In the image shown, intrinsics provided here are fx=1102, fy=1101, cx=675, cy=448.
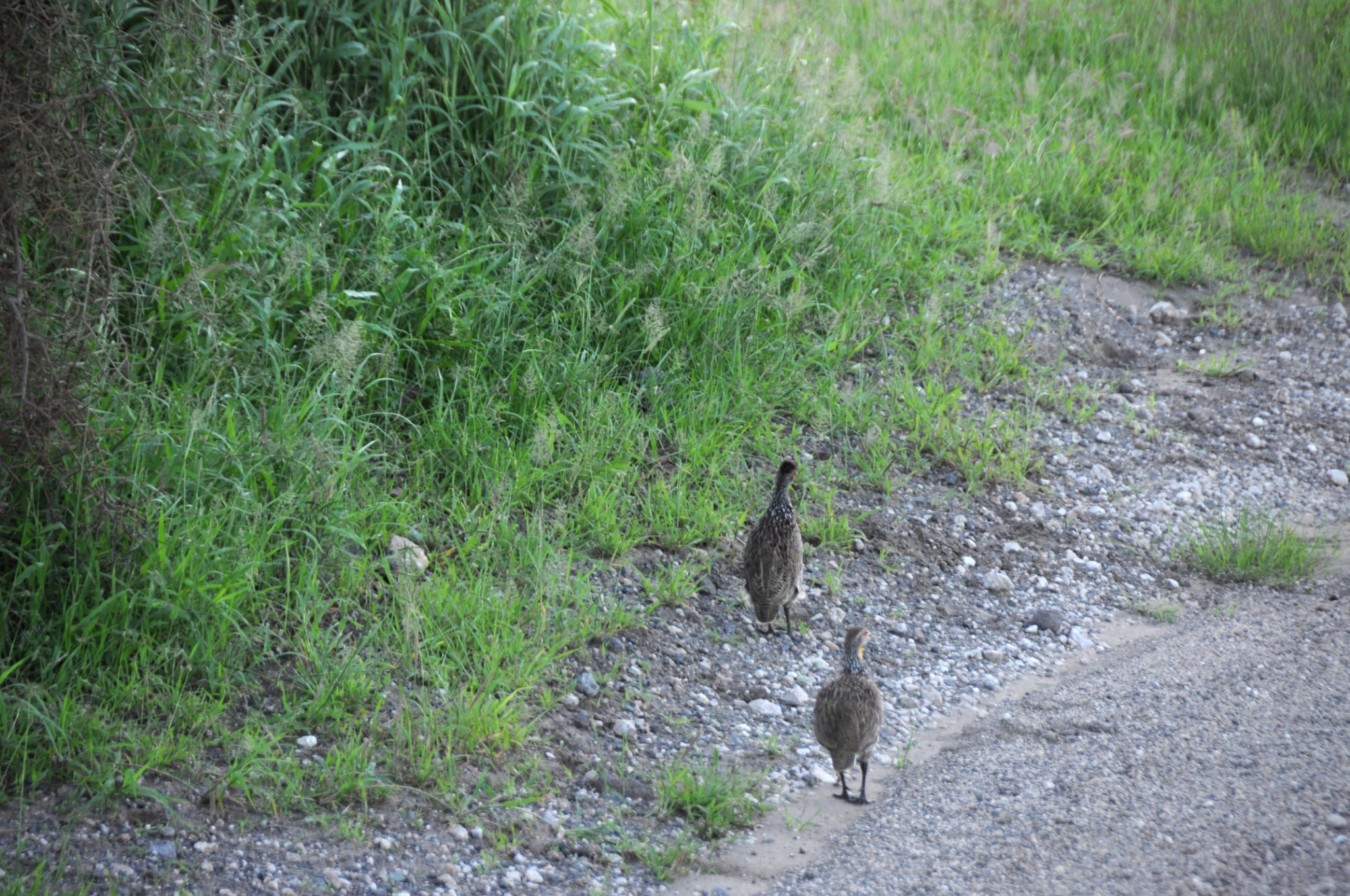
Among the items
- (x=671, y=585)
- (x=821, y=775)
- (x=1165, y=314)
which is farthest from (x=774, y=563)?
(x=1165, y=314)

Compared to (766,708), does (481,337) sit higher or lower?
higher

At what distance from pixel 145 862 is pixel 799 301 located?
4628mm

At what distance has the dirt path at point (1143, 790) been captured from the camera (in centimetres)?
368

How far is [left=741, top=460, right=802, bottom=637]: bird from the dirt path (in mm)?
1030

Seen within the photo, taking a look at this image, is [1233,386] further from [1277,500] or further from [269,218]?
[269,218]

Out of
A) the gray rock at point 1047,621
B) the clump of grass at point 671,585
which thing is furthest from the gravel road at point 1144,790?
the clump of grass at point 671,585

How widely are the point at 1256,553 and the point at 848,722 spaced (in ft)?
9.96

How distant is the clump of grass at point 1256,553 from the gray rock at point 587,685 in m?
3.49

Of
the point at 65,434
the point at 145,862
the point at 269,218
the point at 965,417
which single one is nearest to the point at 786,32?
the point at 965,417

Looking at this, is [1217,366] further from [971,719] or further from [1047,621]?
[971,719]

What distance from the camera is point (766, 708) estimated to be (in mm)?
4832

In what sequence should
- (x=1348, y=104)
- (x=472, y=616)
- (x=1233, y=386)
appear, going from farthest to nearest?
1. (x=1348, y=104)
2. (x=1233, y=386)
3. (x=472, y=616)

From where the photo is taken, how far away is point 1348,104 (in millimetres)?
10383

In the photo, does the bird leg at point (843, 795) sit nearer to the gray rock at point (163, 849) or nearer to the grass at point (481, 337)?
the grass at point (481, 337)
